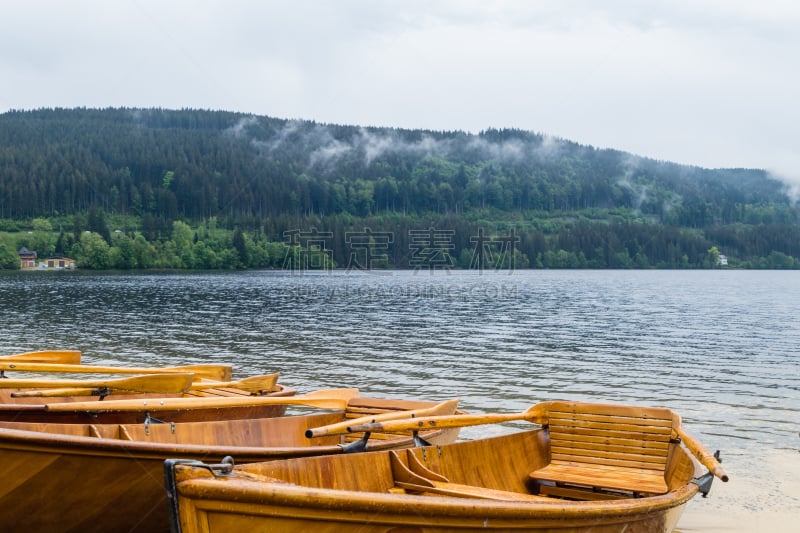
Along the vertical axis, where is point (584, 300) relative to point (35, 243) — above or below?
below

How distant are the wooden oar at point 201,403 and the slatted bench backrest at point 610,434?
3932 millimetres

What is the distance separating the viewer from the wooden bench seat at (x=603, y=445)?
39.1 ft

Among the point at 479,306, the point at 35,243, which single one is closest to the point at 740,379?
the point at 479,306

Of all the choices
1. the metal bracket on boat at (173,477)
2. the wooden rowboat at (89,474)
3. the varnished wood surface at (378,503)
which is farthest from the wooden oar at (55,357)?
the metal bracket on boat at (173,477)

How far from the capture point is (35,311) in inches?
2470

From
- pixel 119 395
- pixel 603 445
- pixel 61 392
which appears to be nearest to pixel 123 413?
pixel 61 392

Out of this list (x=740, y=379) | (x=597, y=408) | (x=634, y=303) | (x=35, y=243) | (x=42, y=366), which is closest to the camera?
(x=597, y=408)

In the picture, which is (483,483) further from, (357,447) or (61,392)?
(61,392)

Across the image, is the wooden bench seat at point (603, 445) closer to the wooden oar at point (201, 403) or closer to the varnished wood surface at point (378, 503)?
the varnished wood surface at point (378, 503)

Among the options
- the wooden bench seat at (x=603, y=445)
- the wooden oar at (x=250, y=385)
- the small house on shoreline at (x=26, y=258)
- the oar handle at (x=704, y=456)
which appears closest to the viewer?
the oar handle at (x=704, y=456)

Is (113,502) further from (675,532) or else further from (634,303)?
(634,303)

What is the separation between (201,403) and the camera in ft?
42.5

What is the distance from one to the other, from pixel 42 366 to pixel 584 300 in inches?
3006

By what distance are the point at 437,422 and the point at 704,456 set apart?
11.7 feet
